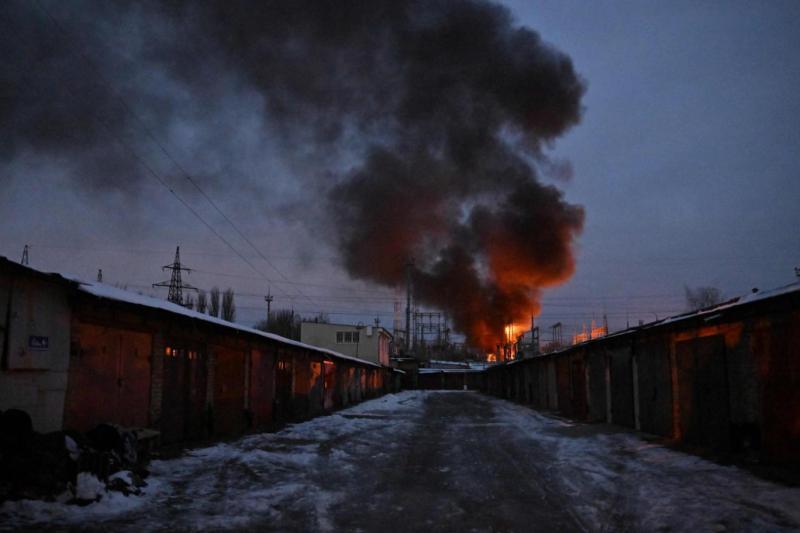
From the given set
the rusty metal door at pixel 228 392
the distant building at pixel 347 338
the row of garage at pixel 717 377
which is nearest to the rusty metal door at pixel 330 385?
the rusty metal door at pixel 228 392

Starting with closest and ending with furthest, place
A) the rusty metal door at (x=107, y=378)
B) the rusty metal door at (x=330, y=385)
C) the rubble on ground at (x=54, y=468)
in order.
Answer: the rubble on ground at (x=54, y=468) → the rusty metal door at (x=107, y=378) → the rusty metal door at (x=330, y=385)

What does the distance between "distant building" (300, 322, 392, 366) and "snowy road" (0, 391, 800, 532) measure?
53172mm

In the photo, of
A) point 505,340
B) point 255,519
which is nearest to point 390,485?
point 255,519

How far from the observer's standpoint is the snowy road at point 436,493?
6.94m

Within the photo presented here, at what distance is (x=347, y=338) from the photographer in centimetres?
6875

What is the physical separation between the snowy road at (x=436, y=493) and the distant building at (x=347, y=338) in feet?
174

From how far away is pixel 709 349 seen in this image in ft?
43.4

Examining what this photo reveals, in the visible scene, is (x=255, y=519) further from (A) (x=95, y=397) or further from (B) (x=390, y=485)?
(A) (x=95, y=397)

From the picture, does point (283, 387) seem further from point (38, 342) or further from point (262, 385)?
point (38, 342)

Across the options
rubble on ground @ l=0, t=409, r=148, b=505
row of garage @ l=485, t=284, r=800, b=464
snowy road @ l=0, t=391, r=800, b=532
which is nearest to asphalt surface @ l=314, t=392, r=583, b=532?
snowy road @ l=0, t=391, r=800, b=532

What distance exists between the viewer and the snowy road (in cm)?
694

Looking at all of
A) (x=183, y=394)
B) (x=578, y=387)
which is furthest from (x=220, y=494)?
(x=578, y=387)

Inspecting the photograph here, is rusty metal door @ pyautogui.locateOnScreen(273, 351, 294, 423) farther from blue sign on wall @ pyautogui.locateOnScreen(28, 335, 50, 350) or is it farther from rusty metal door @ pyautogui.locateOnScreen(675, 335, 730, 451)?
rusty metal door @ pyautogui.locateOnScreen(675, 335, 730, 451)

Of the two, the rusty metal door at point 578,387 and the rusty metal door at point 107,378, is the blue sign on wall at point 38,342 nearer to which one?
the rusty metal door at point 107,378
